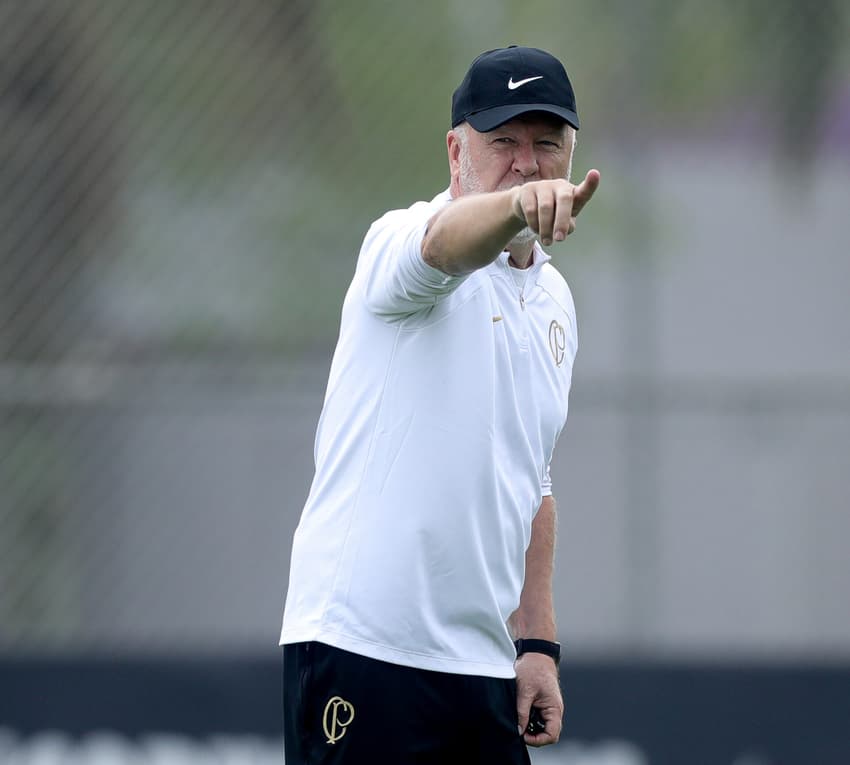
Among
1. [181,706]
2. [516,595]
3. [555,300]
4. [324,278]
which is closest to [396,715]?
[516,595]

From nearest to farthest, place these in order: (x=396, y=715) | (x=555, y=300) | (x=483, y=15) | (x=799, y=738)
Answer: (x=396, y=715) < (x=555, y=300) < (x=799, y=738) < (x=483, y=15)

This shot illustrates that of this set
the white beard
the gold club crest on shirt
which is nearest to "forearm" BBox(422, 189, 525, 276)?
the white beard

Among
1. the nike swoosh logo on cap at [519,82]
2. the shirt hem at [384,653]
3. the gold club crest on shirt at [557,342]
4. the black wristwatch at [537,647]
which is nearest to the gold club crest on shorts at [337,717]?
the shirt hem at [384,653]

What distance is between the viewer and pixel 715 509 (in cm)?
692

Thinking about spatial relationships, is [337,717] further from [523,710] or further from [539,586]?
[539,586]

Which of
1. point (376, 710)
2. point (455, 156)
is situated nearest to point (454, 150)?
point (455, 156)

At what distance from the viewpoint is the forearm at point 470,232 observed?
2389 millimetres

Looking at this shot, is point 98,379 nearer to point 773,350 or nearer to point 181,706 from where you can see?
point 181,706

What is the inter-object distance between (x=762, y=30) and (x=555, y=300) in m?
4.67

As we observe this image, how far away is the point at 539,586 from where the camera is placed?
3.25 m

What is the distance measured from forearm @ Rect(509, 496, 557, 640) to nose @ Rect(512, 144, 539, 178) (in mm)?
878

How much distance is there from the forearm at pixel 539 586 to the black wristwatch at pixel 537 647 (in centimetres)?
1

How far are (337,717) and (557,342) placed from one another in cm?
93

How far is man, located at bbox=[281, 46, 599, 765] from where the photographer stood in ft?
8.91
